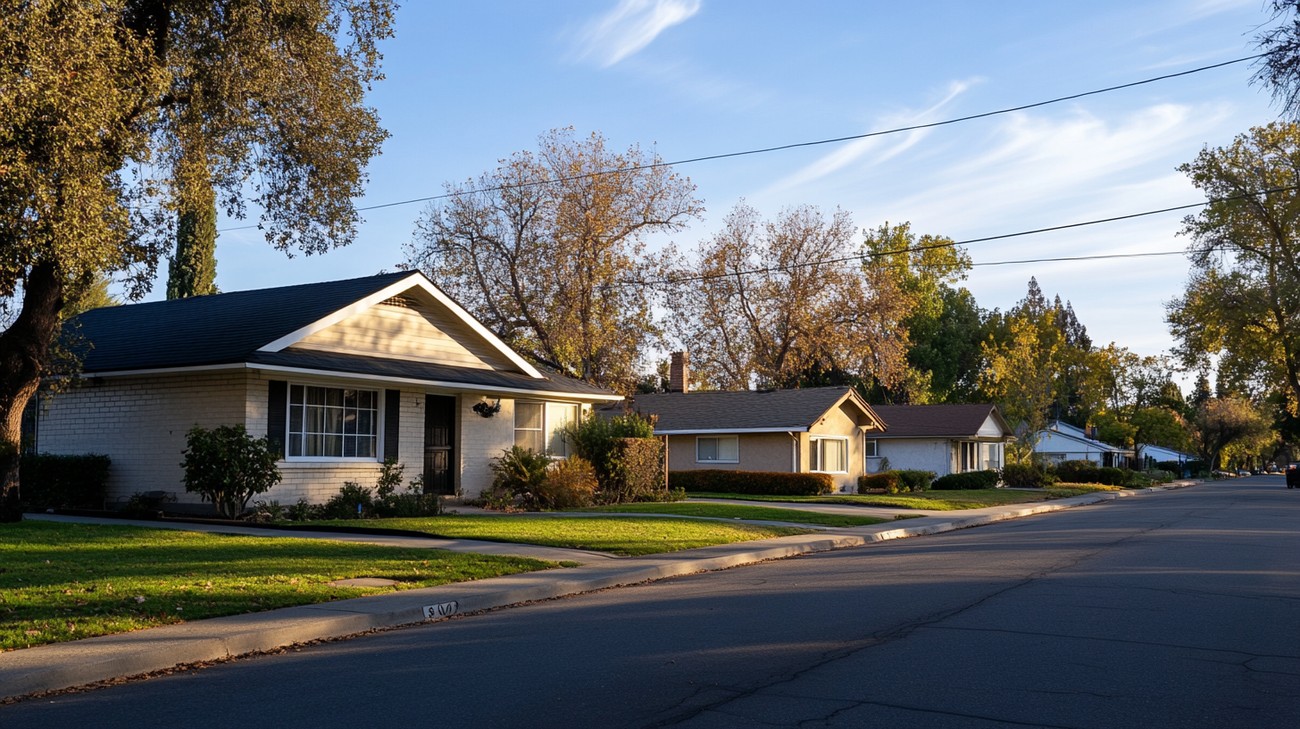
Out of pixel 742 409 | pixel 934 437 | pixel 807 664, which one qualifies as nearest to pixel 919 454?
pixel 934 437

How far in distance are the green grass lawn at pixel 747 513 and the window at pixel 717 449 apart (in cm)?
1378

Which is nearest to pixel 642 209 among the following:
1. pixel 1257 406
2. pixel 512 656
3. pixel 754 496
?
pixel 754 496

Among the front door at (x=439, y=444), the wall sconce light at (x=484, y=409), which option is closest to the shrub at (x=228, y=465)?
the front door at (x=439, y=444)

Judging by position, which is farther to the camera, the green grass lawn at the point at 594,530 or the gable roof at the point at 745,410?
the gable roof at the point at 745,410

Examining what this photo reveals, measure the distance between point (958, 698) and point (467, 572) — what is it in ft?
25.4

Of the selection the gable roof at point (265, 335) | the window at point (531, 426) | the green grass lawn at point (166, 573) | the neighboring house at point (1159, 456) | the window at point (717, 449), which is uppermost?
the gable roof at point (265, 335)

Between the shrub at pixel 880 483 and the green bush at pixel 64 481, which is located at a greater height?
the green bush at pixel 64 481

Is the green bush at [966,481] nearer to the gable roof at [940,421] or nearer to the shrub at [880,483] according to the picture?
the gable roof at [940,421]

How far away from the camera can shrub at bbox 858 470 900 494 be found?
41594 millimetres

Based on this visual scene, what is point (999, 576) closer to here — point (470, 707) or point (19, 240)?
point (470, 707)

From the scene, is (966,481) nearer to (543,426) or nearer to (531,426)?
(543,426)

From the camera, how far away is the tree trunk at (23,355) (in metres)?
17.1

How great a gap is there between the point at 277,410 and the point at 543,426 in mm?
8077

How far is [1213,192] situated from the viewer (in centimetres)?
4903
